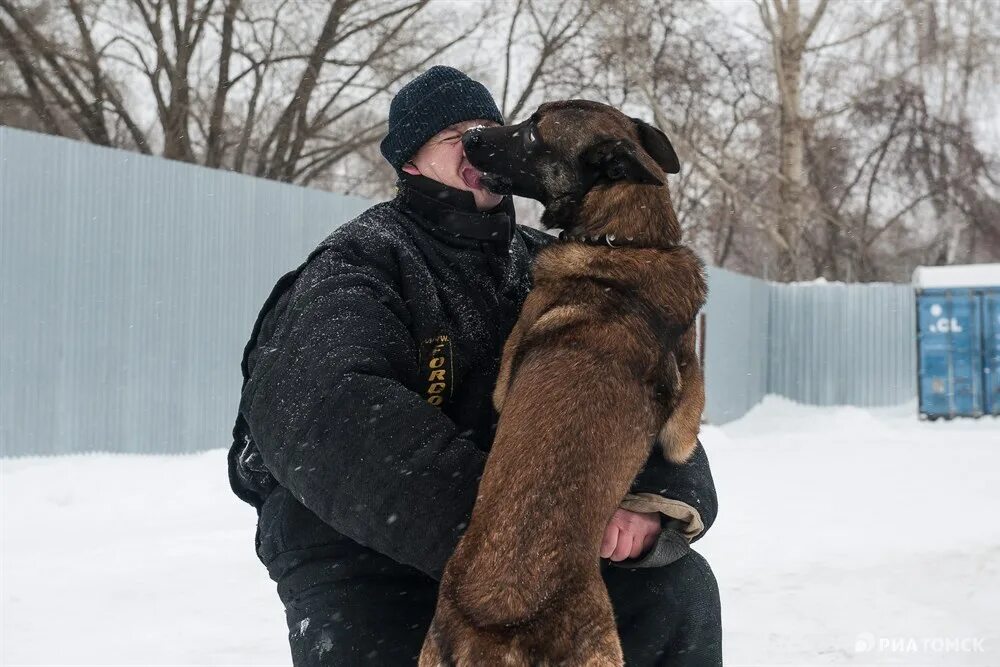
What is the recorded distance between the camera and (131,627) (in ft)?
14.3

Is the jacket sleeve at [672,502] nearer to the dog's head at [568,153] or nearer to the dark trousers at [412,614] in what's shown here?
the dark trousers at [412,614]

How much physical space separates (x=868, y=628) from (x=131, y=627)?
10.4ft

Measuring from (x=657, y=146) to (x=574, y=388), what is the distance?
1.16 metres

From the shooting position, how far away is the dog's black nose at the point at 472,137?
108 inches

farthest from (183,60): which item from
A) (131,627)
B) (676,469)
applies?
(676,469)

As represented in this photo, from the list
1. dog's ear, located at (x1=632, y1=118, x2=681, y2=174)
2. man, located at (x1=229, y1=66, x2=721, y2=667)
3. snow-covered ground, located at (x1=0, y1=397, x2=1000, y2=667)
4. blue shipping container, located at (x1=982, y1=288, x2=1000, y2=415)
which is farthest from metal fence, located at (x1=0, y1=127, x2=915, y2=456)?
blue shipping container, located at (x1=982, y1=288, x2=1000, y2=415)

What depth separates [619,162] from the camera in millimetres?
2727

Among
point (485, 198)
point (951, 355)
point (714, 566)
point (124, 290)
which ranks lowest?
point (714, 566)

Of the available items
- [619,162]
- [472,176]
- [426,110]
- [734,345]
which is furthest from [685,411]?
[734,345]

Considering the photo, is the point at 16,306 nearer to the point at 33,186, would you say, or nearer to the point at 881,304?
the point at 33,186

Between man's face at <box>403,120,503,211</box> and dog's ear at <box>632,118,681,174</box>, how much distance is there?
47 cm

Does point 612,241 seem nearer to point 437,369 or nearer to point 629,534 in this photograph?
point 437,369

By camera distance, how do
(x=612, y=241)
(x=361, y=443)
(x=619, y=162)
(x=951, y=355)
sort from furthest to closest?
(x=951, y=355)
(x=619, y=162)
(x=612, y=241)
(x=361, y=443)

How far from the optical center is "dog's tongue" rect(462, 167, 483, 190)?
9.04 ft
